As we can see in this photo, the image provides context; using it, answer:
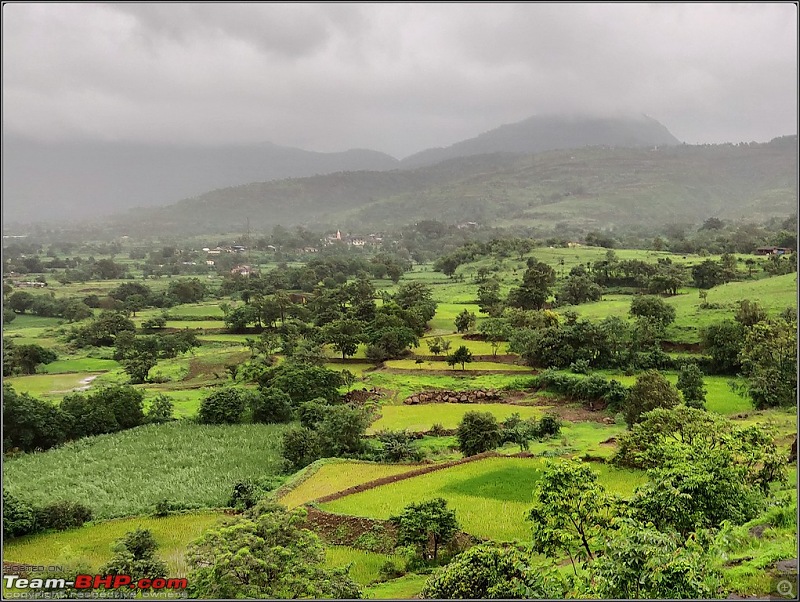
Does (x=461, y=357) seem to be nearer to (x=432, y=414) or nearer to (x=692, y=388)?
(x=432, y=414)

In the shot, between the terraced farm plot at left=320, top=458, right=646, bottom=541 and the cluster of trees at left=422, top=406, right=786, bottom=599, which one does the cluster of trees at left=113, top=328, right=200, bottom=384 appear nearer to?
the terraced farm plot at left=320, top=458, right=646, bottom=541

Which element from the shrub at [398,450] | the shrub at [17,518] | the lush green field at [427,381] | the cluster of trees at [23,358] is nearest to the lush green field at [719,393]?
the lush green field at [427,381]

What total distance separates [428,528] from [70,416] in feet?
67.7

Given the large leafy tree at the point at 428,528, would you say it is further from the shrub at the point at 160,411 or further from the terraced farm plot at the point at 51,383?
the terraced farm plot at the point at 51,383

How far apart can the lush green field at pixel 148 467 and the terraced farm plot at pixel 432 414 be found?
17.4 feet

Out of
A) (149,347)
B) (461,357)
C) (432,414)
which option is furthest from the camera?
(149,347)

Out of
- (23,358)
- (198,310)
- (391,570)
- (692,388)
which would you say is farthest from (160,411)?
(198,310)

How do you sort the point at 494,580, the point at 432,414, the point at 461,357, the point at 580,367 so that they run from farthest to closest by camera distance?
the point at 461,357, the point at 580,367, the point at 432,414, the point at 494,580

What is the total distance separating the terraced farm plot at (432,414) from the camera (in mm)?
27188

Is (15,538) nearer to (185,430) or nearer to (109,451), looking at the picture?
(109,451)

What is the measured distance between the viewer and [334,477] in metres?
20.8

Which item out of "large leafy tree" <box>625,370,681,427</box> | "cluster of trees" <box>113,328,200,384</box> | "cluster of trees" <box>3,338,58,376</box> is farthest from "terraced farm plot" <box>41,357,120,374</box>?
"large leafy tree" <box>625,370,681,427</box>

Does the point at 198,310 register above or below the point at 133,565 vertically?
below

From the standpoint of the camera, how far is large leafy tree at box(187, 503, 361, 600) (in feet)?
29.2
